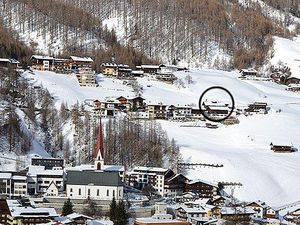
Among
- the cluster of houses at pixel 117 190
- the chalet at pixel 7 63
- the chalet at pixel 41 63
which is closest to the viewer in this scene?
the cluster of houses at pixel 117 190

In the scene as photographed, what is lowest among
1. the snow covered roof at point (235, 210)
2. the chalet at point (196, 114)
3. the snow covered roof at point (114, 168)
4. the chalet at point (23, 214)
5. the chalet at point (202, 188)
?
the snow covered roof at point (235, 210)

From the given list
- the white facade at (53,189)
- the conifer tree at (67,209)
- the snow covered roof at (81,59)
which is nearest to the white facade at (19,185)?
the white facade at (53,189)

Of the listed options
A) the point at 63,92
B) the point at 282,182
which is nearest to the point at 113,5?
the point at 63,92

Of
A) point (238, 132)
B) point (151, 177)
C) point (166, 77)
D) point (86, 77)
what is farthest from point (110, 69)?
point (151, 177)

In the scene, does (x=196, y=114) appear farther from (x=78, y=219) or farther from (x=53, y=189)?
(x=78, y=219)

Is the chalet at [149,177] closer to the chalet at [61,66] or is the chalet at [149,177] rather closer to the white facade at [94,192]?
the white facade at [94,192]

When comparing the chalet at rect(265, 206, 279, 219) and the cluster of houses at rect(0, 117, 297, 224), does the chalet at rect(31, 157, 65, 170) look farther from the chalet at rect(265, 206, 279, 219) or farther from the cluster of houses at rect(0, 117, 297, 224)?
the chalet at rect(265, 206, 279, 219)
